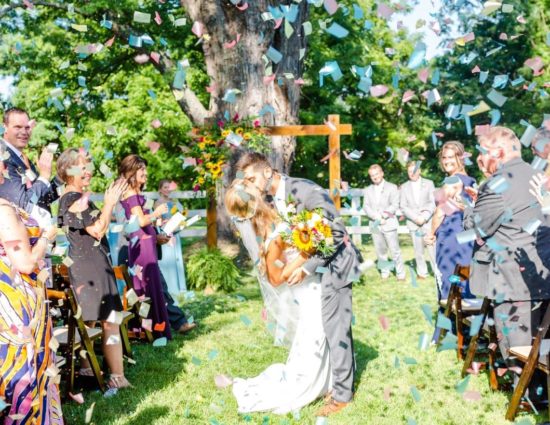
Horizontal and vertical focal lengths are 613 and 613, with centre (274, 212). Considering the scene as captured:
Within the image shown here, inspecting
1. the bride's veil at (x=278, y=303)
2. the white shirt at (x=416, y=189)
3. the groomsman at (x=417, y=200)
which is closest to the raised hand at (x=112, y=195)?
the bride's veil at (x=278, y=303)

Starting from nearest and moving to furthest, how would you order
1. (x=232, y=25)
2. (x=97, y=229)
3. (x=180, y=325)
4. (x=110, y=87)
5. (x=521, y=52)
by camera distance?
(x=97, y=229), (x=180, y=325), (x=232, y=25), (x=110, y=87), (x=521, y=52)

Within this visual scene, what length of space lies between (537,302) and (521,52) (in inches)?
810

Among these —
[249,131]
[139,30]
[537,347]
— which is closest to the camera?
[537,347]

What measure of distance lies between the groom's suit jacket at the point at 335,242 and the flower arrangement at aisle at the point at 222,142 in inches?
213

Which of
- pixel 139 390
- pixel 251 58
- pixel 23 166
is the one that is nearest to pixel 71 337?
pixel 139 390

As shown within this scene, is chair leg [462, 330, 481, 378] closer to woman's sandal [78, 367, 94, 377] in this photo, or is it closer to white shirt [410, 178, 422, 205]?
woman's sandal [78, 367, 94, 377]

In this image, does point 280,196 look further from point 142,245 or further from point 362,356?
point 142,245

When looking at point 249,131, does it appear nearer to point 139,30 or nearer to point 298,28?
point 298,28

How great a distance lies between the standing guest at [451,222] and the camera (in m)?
6.23

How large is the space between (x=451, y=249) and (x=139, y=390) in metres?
3.34

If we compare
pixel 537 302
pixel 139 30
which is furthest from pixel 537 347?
pixel 139 30

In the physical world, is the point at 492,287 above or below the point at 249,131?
below

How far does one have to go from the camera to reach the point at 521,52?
22625mm

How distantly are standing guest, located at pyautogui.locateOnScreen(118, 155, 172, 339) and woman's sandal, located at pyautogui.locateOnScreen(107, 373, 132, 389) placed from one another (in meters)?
1.47
